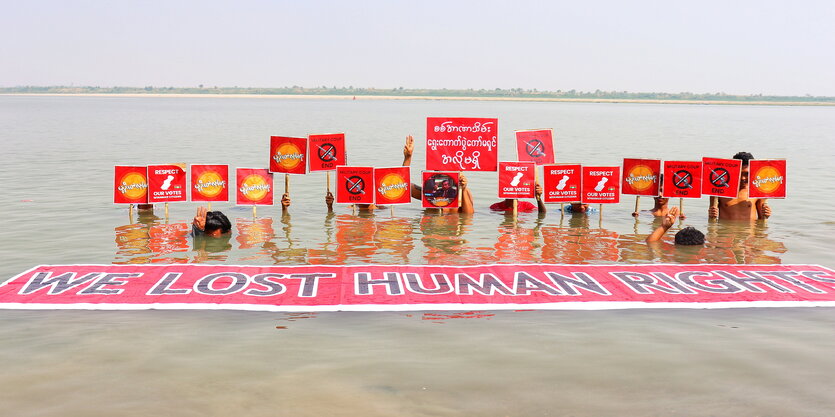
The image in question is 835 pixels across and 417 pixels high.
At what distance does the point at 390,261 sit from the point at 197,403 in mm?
6112

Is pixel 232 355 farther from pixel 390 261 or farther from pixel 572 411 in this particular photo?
pixel 390 261

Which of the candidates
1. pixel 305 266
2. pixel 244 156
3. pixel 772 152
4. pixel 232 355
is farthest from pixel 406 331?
pixel 772 152

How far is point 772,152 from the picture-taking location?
42.1m

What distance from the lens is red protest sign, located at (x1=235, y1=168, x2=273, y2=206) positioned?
16641 mm

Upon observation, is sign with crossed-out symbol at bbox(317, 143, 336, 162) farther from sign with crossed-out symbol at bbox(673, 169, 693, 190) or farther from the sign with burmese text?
sign with crossed-out symbol at bbox(673, 169, 693, 190)

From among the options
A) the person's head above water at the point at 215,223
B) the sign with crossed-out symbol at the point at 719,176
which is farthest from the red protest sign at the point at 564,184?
the person's head above water at the point at 215,223

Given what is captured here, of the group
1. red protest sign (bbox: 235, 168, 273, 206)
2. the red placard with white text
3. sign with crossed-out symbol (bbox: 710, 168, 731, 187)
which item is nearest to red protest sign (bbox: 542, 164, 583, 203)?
the red placard with white text

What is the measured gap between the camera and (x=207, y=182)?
53.5 feet

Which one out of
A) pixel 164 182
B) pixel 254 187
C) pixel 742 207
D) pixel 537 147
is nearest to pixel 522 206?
pixel 537 147

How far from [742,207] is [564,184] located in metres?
4.41

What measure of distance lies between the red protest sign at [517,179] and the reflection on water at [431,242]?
803 mm

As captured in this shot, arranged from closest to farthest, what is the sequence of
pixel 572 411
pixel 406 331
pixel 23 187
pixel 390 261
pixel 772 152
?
pixel 572 411
pixel 406 331
pixel 390 261
pixel 23 187
pixel 772 152

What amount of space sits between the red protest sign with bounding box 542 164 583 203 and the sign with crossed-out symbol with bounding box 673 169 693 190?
7.05 ft

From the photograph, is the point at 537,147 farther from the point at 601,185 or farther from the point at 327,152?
the point at 327,152
